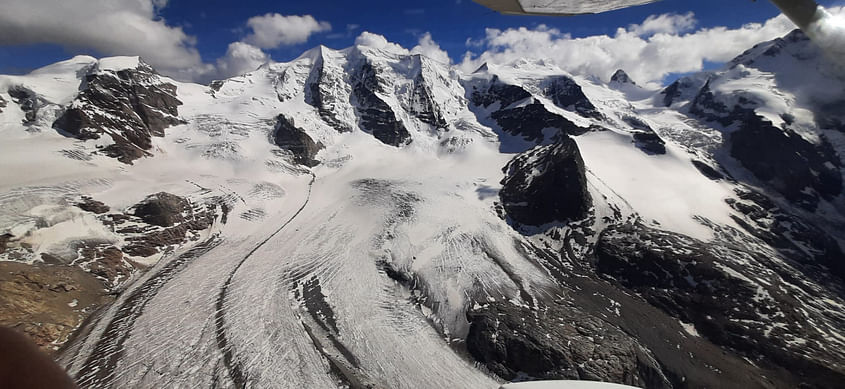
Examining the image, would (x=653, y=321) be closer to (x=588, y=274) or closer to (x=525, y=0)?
(x=588, y=274)

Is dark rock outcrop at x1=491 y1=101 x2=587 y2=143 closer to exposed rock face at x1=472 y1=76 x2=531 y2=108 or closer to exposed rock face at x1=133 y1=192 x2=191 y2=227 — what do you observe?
exposed rock face at x1=472 y1=76 x2=531 y2=108

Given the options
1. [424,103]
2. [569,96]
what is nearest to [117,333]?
[424,103]

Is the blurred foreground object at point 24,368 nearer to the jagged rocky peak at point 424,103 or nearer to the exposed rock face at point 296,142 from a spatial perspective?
the exposed rock face at point 296,142

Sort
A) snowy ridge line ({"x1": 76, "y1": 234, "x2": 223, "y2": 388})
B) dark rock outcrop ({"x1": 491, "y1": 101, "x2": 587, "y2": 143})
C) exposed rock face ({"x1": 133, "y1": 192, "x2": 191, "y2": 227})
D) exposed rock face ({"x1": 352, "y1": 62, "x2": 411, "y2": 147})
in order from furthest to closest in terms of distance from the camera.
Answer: exposed rock face ({"x1": 352, "y1": 62, "x2": 411, "y2": 147}) → dark rock outcrop ({"x1": 491, "y1": 101, "x2": 587, "y2": 143}) → exposed rock face ({"x1": 133, "y1": 192, "x2": 191, "y2": 227}) → snowy ridge line ({"x1": 76, "y1": 234, "x2": 223, "y2": 388})

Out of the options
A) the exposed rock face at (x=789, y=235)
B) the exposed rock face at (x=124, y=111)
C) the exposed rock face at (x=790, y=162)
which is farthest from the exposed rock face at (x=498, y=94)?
the exposed rock face at (x=124, y=111)

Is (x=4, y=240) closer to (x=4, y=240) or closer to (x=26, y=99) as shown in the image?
(x=4, y=240)

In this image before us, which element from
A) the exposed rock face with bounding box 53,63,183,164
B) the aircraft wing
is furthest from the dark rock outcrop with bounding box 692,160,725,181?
the exposed rock face with bounding box 53,63,183,164

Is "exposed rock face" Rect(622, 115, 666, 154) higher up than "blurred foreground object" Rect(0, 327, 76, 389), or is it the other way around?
"exposed rock face" Rect(622, 115, 666, 154)

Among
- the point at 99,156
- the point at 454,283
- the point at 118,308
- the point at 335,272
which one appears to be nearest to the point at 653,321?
the point at 454,283
